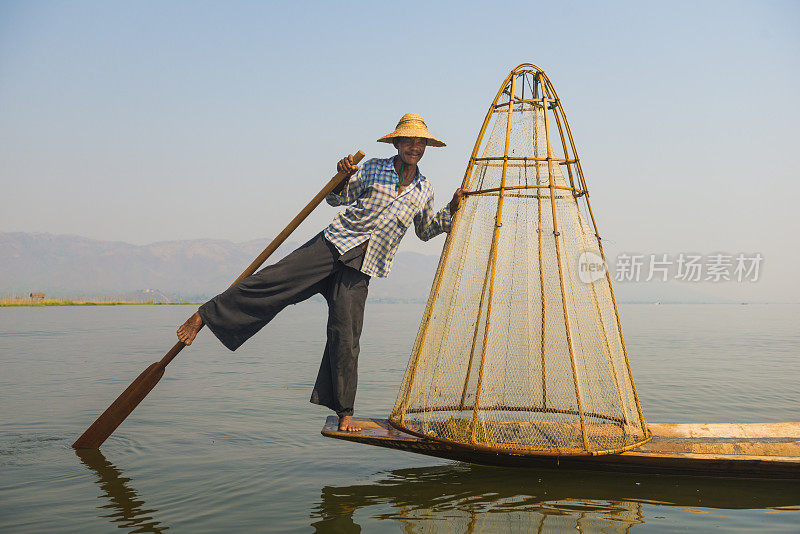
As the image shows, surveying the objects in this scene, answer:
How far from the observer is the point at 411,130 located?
4.00 m

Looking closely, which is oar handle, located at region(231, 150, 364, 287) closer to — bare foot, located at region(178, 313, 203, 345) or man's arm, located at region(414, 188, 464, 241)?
bare foot, located at region(178, 313, 203, 345)

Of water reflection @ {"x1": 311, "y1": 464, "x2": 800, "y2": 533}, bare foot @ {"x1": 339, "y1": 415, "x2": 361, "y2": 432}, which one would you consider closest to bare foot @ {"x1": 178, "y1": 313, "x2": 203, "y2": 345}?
bare foot @ {"x1": 339, "y1": 415, "x2": 361, "y2": 432}

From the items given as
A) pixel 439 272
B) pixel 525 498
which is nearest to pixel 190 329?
pixel 439 272

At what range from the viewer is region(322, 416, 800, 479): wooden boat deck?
3818 millimetres

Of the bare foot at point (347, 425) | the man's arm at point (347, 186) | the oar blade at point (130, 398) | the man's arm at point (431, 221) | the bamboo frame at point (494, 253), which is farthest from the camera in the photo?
the oar blade at point (130, 398)

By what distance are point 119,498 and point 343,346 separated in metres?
1.61

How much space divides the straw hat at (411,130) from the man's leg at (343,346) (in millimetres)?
870

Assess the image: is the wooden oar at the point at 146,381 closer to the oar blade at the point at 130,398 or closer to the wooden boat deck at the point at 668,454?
the oar blade at the point at 130,398

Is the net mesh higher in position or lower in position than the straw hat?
lower

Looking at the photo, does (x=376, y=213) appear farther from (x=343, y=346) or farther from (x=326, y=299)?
(x=343, y=346)

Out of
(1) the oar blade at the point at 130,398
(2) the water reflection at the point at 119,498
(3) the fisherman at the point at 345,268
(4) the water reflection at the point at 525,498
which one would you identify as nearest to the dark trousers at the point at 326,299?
(3) the fisherman at the point at 345,268

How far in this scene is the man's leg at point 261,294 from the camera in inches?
159

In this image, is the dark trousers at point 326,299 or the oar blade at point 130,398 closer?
the dark trousers at point 326,299

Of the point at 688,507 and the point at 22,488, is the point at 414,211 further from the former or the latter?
the point at 22,488
